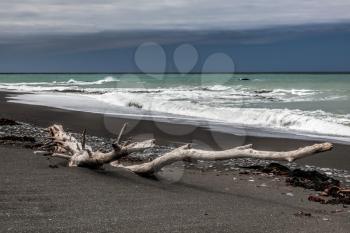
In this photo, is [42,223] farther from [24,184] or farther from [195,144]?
[195,144]

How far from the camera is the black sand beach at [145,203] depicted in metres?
5.34

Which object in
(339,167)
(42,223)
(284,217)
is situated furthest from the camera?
(339,167)

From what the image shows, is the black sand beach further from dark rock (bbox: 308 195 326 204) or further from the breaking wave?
the breaking wave

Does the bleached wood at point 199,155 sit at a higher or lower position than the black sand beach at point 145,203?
higher

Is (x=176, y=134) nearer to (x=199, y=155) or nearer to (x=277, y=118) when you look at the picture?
(x=277, y=118)

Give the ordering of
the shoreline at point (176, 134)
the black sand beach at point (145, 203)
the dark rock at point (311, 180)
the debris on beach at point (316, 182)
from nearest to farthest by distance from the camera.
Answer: the black sand beach at point (145, 203) → the debris on beach at point (316, 182) → the dark rock at point (311, 180) → the shoreline at point (176, 134)

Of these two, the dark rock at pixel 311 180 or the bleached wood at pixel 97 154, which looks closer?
the bleached wood at pixel 97 154

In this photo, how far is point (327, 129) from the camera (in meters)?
17.6

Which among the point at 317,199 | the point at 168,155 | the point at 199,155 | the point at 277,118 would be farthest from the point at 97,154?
the point at 277,118

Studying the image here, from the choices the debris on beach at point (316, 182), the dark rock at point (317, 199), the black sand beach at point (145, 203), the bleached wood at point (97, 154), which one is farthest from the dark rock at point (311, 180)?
the bleached wood at point (97, 154)

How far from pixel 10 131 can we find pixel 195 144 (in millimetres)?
4800

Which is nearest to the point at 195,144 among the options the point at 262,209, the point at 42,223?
the point at 262,209

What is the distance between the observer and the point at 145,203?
20.7 feet

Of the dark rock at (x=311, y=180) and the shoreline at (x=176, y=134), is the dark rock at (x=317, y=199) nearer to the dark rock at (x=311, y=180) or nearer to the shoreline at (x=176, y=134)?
the dark rock at (x=311, y=180)
